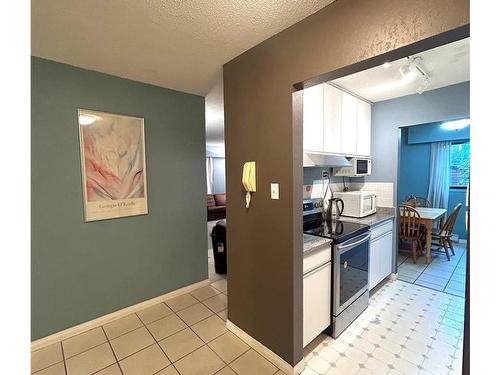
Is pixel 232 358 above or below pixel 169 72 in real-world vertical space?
below

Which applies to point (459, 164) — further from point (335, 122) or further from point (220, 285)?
point (220, 285)

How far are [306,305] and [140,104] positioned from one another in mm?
2509

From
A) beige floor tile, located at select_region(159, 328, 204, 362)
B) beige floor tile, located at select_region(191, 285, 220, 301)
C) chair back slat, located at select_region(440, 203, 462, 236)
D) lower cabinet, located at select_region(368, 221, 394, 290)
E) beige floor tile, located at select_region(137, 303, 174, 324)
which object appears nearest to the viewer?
beige floor tile, located at select_region(159, 328, 204, 362)

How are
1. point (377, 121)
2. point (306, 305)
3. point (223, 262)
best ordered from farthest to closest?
point (223, 262)
point (377, 121)
point (306, 305)

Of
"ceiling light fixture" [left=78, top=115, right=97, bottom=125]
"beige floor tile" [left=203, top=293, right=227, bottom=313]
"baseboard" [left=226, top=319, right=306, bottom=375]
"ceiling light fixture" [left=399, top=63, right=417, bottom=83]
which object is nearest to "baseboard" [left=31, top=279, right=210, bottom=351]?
"beige floor tile" [left=203, top=293, right=227, bottom=313]

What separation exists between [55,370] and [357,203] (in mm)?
3232

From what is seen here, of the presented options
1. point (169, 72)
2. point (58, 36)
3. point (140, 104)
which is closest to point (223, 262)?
point (140, 104)

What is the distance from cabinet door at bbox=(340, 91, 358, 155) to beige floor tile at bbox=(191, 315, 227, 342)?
227 centimetres

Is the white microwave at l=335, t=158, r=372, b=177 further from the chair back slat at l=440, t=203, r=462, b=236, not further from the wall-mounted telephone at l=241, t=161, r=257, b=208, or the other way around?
the chair back slat at l=440, t=203, r=462, b=236

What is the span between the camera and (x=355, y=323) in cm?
221

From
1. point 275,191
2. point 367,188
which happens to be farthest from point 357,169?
point 275,191

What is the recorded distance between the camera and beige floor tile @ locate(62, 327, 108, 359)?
190 centimetres

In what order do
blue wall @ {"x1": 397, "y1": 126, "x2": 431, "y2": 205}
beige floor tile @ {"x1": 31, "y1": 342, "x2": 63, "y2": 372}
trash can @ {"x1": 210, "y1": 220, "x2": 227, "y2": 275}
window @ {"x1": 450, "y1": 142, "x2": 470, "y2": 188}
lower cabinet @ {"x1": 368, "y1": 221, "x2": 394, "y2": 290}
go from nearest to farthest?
1. beige floor tile @ {"x1": 31, "y1": 342, "x2": 63, "y2": 372}
2. lower cabinet @ {"x1": 368, "y1": 221, "x2": 394, "y2": 290}
3. trash can @ {"x1": 210, "y1": 220, "x2": 227, "y2": 275}
4. window @ {"x1": 450, "y1": 142, "x2": 470, "y2": 188}
5. blue wall @ {"x1": 397, "y1": 126, "x2": 431, "y2": 205}
